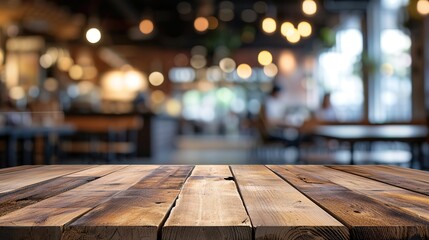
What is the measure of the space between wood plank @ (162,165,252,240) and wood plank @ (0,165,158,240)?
0.18 meters

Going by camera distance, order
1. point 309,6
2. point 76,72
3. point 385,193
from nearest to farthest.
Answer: point 385,193 < point 309,6 < point 76,72

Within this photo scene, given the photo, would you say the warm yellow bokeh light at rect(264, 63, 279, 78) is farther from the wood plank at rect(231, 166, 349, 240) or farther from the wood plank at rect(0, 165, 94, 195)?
the wood plank at rect(231, 166, 349, 240)

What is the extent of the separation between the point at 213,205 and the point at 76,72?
1653cm

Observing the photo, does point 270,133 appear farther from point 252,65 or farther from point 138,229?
point 252,65

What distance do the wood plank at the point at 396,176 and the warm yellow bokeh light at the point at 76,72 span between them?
607 inches

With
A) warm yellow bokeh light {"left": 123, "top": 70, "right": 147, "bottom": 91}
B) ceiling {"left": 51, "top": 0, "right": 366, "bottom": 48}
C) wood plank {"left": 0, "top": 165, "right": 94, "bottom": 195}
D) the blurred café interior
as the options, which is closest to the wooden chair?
the blurred café interior

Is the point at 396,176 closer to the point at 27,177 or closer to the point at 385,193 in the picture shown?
the point at 385,193

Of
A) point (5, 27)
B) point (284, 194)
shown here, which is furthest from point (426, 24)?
point (284, 194)

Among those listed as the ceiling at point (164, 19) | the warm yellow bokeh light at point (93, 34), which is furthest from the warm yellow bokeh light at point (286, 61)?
the warm yellow bokeh light at point (93, 34)

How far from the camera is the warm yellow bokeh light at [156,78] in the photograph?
18578 mm

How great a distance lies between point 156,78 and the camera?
18.8m

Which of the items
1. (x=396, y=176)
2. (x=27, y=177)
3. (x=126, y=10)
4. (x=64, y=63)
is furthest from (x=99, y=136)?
(x=396, y=176)

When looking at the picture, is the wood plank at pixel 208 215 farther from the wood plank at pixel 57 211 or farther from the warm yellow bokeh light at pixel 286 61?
the warm yellow bokeh light at pixel 286 61

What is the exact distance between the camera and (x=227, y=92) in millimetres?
23062
